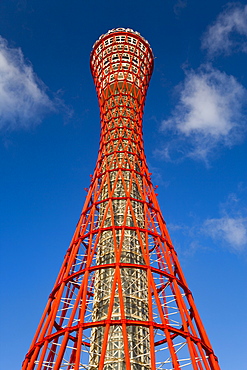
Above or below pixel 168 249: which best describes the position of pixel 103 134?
above

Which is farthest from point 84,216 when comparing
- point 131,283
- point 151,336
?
point 151,336

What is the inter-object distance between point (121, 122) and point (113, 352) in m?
21.1

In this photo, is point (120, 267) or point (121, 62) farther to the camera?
point (121, 62)

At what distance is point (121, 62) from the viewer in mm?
41938

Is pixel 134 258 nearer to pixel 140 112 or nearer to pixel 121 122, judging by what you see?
pixel 121 122

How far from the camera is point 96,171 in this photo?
107 feet

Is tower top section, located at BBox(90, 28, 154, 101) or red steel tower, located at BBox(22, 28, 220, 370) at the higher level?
tower top section, located at BBox(90, 28, 154, 101)

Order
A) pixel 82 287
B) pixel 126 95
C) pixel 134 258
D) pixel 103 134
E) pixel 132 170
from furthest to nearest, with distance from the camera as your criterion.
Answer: pixel 126 95 → pixel 103 134 → pixel 132 170 → pixel 134 258 → pixel 82 287

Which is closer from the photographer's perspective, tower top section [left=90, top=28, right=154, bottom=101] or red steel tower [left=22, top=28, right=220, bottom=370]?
red steel tower [left=22, top=28, right=220, bottom=370]

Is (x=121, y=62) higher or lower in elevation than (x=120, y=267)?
higher

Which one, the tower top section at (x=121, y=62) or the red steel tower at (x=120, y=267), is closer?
the red steel tower at (x=120, y=267)

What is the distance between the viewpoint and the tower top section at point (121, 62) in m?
40.6

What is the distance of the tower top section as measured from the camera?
40.6m

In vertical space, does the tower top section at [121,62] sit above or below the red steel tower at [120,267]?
above
